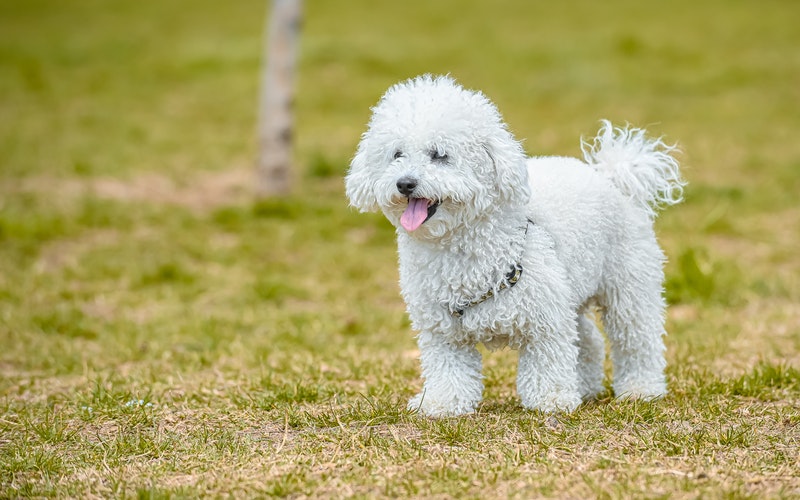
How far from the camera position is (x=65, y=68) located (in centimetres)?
1736

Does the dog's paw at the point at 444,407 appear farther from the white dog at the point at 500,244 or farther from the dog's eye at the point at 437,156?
the dog's eye at the point at 437,156

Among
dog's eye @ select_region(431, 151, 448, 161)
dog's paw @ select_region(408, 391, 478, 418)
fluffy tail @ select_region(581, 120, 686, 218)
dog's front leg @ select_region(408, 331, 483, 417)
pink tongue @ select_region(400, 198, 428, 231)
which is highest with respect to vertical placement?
fluffy tail @ select_region(581, 120, 686, 218)

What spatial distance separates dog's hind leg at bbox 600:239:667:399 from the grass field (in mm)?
188

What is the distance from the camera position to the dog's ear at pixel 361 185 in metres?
4.05

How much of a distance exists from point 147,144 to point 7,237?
406 centimetres

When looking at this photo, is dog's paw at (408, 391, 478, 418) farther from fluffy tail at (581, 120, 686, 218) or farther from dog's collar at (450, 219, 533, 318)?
fluffy tail at (581, 120, 686, 218)

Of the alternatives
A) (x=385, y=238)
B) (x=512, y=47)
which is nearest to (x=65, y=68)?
(x=512, y=47)

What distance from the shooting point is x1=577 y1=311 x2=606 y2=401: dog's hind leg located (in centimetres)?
480

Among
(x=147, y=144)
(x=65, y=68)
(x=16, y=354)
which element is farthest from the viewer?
(x=65, y=68)

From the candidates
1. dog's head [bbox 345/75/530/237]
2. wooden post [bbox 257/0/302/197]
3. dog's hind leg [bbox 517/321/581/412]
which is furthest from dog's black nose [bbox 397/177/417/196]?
wooden post [bbox 257/0/302/197]

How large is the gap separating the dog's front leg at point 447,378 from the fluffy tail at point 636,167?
41.7 inches

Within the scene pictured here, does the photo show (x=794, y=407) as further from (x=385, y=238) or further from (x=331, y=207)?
(x=331, y=207)

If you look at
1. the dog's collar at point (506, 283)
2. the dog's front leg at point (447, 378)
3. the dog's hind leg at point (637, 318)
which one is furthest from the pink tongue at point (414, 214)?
the dog's hind leg at point (637, 318)

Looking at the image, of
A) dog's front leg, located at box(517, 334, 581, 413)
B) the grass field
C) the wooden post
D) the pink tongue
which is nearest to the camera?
the grass field
